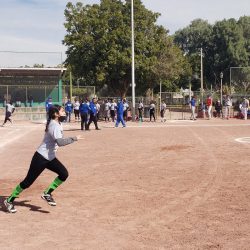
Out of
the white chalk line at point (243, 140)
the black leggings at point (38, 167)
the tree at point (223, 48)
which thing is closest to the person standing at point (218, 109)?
the white chalk line at point (243, 140)

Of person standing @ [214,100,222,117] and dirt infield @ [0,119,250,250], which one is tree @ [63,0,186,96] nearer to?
person standing @ [214,100,222,117]

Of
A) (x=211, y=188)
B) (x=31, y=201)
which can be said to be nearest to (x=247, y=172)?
(x=211, y=188)

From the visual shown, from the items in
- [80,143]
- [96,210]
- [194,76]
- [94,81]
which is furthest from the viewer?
[194,76]

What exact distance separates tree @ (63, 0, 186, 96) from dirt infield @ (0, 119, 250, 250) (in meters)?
31.6

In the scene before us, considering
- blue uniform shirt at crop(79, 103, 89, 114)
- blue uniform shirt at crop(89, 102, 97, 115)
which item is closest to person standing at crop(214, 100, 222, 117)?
blue uniform shirt at crop(89, 102, 97, 115)

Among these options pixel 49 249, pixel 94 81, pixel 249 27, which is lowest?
pixel 49 249

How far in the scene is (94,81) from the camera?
47.1 metres

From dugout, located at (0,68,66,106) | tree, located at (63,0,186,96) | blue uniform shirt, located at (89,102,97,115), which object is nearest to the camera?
blue uniform shirt, located at (89,102,97,115)

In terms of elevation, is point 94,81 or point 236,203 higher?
point 94,81

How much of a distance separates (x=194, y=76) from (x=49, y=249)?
7585 cm

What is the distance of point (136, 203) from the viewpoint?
7816mm

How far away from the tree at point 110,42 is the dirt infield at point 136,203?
31.6 metres

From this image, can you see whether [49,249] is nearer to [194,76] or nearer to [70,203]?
[70,203]

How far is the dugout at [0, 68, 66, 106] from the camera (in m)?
40.7
